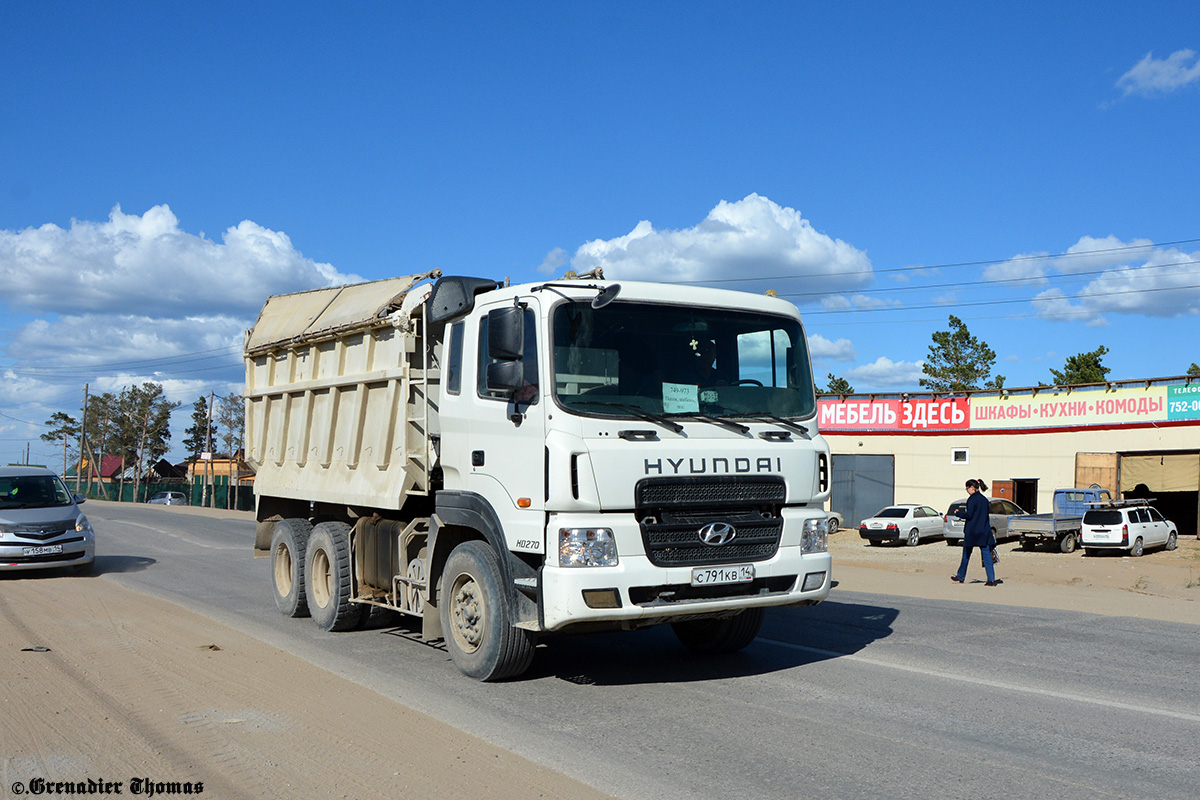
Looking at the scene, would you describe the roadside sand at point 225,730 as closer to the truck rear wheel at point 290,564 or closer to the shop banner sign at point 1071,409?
the truck rear wheel at point 290,564

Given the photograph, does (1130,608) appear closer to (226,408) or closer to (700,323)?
(700,323)

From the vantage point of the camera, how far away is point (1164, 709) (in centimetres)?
661

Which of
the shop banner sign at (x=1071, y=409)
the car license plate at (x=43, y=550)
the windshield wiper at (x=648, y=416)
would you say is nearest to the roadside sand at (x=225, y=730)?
the windshield wiper at (x=648, y=416)

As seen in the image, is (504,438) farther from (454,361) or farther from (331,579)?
(331,579)

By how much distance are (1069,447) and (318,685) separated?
33480 millimetres

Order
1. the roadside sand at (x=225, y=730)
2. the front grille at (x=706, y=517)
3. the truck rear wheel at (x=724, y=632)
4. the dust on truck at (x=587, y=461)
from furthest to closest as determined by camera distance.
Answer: the truck rear wheel at (x=724, y=632), the front grille at (x=706, y=517), the dust on truck at (x=587, y=461), the roadside sand at (x=225, y=730)

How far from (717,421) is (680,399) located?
1.06 ft

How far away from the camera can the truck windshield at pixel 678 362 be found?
699 centimetres

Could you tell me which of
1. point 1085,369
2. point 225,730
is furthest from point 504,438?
point 1085,369

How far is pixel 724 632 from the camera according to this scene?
8.55m

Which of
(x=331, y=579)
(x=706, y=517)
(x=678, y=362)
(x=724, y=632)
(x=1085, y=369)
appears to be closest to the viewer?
(x=706, y=517)

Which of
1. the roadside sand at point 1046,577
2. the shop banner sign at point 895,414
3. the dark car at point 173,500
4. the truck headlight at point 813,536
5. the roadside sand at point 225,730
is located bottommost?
the dark car at point 173,500

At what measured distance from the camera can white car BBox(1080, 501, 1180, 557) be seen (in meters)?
27.7

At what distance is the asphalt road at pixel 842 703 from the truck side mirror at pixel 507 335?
246cm
